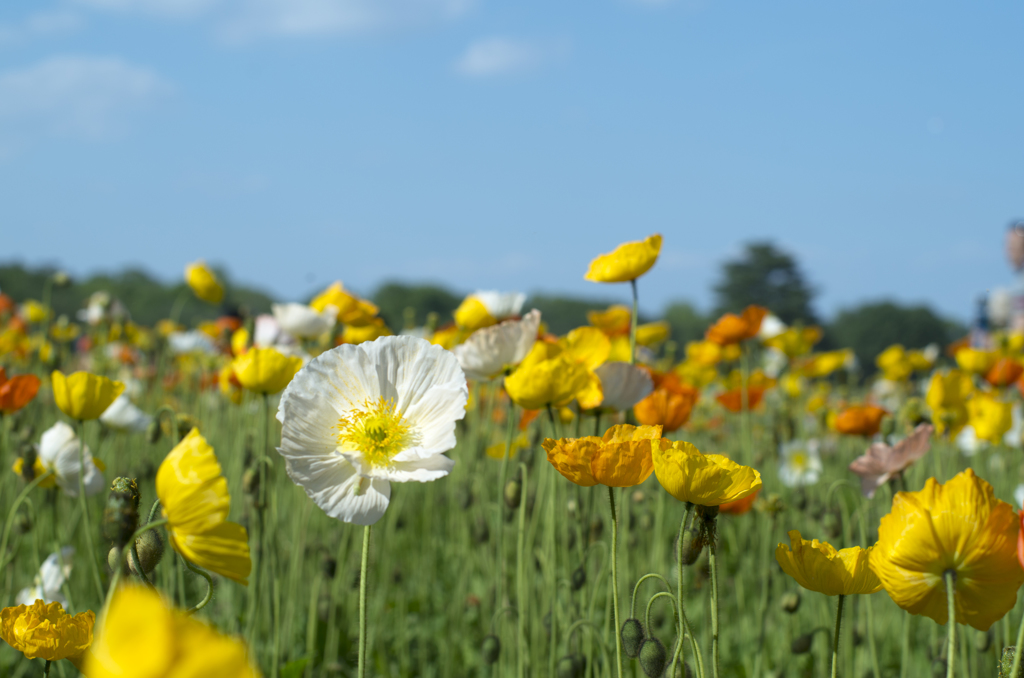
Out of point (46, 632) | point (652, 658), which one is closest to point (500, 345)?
point (652, 658)

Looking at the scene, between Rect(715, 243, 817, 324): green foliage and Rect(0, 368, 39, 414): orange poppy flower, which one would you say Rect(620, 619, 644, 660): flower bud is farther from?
Rect(715, 243, 817, 324): green foliage

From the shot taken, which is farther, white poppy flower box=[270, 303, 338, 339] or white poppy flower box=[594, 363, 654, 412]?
white poppy flower box=[270, 303, 338, 339]

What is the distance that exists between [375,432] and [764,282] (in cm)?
4563

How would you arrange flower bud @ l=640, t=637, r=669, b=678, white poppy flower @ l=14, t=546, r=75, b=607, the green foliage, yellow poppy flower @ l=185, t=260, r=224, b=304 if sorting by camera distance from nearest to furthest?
flower bud @ l=640, t=637, r=669, b=678, white poppy flower @ l=14, t=546, r=75, b=607, yellow poppy flower @ l=185, t=260, r=224, b=304, the green foliage

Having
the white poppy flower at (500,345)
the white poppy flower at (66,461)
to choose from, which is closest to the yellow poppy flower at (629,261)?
Result: the white poppy flower at (500,345)

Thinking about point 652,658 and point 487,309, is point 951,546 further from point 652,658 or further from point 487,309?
point 487,309

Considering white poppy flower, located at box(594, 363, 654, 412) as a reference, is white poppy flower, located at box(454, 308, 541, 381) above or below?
above

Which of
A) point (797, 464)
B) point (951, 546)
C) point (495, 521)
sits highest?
point (951, 546)

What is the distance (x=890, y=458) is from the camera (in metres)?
1.68

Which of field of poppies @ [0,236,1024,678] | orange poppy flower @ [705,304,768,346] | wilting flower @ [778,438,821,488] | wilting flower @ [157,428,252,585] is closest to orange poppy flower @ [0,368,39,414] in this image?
field of poppies @ [0,236,1024,678]

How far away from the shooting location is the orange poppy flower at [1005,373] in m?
3.49

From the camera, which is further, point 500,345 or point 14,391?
point 14,391

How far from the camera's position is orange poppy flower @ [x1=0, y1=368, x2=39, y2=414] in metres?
1.93

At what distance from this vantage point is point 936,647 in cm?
203
